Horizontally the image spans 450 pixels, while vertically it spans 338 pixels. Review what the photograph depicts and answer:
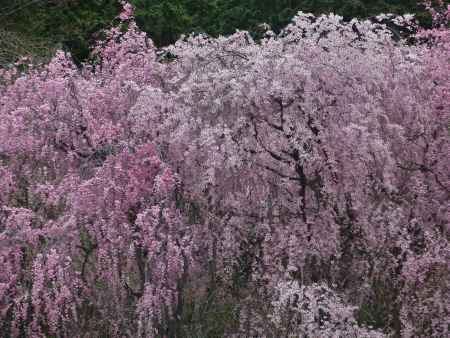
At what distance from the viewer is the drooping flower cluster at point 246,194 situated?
493 cm

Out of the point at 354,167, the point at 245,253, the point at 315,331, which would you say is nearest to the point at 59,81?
the point at 245,253

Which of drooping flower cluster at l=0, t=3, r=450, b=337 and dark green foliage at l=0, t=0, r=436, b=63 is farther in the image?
dark green foliage at l=0, t=0, r=436, b=63

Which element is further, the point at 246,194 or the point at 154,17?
the point at 154,17

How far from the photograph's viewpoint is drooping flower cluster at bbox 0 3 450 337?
4.93 m

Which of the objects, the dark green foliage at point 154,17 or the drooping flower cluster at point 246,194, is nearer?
the drooping flower cluster at point 246,194

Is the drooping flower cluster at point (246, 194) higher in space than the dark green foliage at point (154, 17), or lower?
lower

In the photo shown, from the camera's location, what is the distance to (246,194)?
5.47m

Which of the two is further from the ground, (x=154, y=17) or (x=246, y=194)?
(x=154, y=17)

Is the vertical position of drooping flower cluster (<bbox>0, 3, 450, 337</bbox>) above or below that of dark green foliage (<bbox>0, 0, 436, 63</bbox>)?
below

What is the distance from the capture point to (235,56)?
5703 millimetres

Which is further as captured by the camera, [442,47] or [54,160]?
[442,47]

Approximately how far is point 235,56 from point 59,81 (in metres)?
1.80

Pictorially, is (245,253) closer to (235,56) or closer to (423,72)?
(235,56)

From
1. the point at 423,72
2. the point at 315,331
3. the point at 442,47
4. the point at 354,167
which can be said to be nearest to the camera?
the point at 315,331
